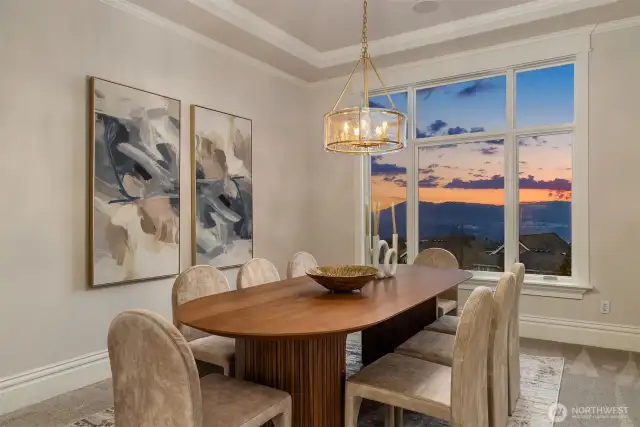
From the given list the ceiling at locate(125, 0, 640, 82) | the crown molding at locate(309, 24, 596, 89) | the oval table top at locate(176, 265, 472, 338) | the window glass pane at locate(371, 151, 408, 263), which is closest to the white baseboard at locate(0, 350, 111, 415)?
the oval table top at locate(176, 265, 472, 338)

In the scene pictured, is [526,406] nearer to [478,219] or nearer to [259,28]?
[478,219]

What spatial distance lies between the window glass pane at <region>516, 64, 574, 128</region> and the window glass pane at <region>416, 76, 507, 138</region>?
161 mm

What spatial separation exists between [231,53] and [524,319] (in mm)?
3913

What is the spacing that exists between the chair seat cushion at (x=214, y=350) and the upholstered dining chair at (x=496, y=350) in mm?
931

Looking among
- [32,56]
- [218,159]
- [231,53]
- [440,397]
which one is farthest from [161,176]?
[440,397]

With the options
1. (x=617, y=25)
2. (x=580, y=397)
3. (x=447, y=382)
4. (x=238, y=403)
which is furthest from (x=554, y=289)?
(x=238, y=403)

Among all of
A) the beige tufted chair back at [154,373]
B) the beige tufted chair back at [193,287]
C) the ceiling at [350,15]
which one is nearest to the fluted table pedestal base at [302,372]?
the beige tufted chair back at [154,373]

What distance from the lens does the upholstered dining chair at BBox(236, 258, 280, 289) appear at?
2.91m

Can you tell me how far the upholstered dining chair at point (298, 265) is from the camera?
3348mm

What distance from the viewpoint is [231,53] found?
439cm

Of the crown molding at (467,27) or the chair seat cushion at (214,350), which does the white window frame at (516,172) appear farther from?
the chair seat cushion at (214,350)

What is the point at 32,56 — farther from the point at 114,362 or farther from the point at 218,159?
the point at 114,362

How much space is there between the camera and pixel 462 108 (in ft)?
15.7

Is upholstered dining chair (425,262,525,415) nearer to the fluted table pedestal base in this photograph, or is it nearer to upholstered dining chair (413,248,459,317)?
upholstered dining chair (413,248,459,317)
